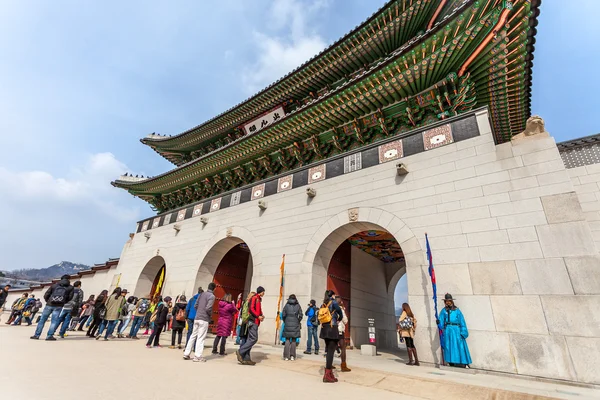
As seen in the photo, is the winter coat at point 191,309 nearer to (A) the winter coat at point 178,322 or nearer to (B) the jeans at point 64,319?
(A) the winter coat at point 178,322

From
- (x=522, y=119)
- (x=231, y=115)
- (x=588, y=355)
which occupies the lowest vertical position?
(x=588, y=355)

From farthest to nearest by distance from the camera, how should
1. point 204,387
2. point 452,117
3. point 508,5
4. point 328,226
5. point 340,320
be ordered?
point 328,226
point 452,117
point 508,5
point 340,320
point 204,387

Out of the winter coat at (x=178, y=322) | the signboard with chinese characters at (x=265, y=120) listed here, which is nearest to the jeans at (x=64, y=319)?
the winter coat at (x=178, y=322)

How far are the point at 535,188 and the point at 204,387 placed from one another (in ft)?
24.4

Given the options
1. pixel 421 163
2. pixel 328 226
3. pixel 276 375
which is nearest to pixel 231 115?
pixel 328 226

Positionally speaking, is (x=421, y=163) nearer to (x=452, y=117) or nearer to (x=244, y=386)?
(x=452, y=117)

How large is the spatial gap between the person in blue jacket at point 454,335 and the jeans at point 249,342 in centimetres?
393

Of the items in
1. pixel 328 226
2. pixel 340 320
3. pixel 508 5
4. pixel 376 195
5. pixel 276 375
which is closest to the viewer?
pixel 276 375

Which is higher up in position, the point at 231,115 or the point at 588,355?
the point at 231,115

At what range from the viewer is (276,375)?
4.48m

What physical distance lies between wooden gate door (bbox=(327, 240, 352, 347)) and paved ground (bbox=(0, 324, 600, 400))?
434cm

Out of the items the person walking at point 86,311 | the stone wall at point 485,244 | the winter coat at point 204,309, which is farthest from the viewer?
the person walking at point 86,311

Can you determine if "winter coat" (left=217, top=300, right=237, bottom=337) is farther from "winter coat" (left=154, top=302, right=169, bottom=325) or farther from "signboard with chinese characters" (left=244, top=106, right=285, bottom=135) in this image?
"signboard with chinese characters" (left=244, top=106, right=285, bottom=135)

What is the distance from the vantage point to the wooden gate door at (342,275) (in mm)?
9508
